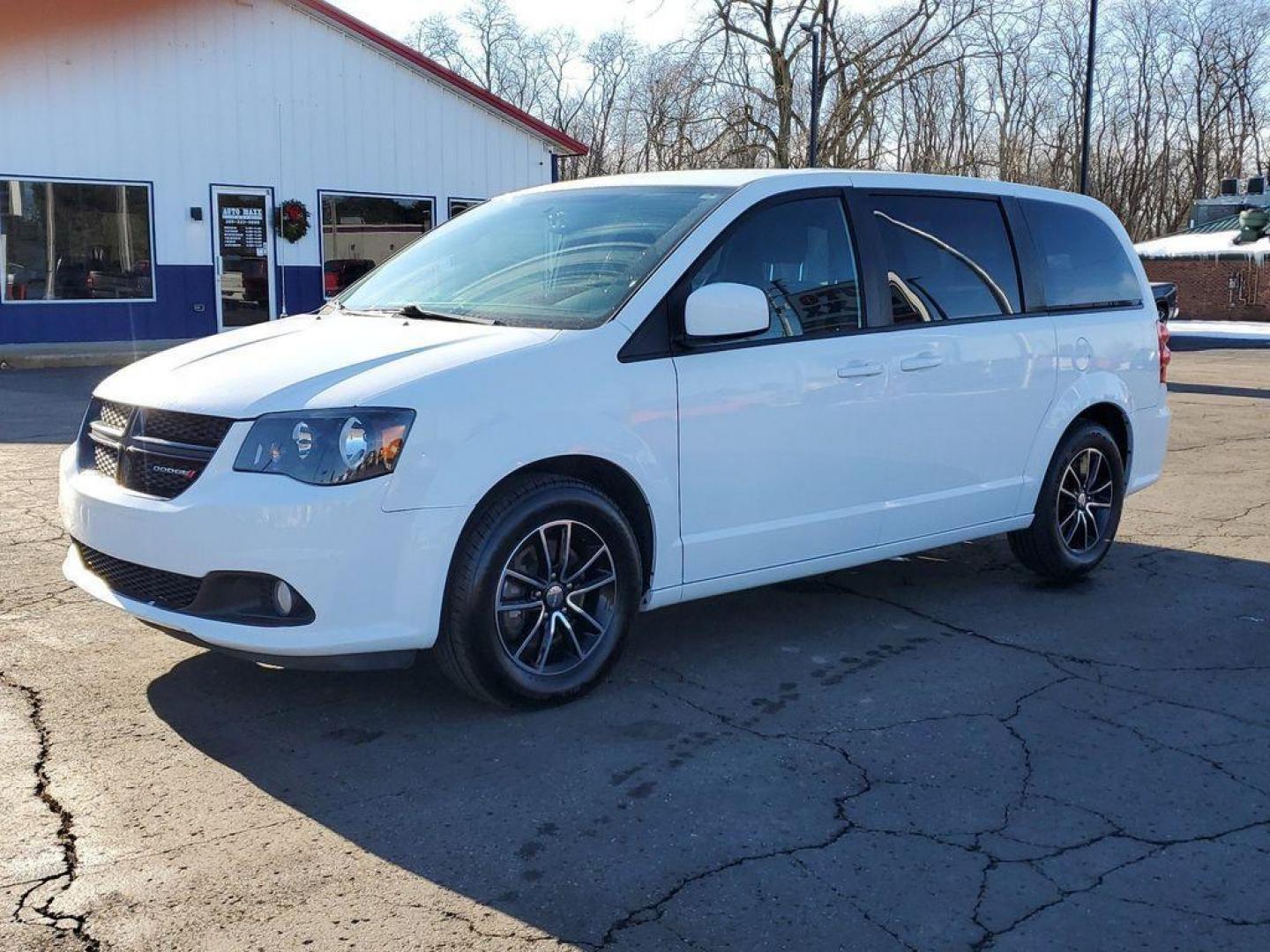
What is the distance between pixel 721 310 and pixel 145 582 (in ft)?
7.15

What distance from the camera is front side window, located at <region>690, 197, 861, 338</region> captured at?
16.5ft

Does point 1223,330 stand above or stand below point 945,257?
below

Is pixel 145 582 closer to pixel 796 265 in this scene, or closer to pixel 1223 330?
pixel 796 265

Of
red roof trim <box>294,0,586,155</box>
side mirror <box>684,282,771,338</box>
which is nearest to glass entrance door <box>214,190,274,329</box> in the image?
red roof trim <box>294,0,586,155</box>

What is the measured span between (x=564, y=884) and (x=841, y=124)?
3929 cm

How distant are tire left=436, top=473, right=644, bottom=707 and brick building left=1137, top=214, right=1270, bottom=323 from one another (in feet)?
116

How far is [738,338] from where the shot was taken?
16.0 ft

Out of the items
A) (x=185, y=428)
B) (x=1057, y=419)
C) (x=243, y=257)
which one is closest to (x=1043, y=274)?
(x=1057, y=419)

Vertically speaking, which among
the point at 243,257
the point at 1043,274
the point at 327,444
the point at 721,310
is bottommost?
the point at 327,444

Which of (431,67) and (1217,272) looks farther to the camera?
(1217,272)

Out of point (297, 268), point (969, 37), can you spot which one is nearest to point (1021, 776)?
point (297, 268)

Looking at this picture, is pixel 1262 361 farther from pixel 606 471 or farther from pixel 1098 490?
pixel 606 471

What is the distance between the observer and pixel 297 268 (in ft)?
69.5

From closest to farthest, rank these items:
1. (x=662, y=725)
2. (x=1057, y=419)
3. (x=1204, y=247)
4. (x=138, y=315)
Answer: (x=662, y=725), (x=1057, y=419), (x=138, y=315), (x=1204, y=247)
